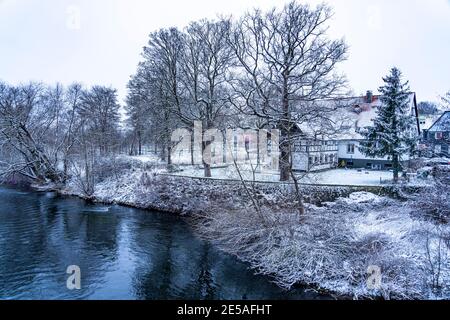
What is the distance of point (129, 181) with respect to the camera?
22531mm

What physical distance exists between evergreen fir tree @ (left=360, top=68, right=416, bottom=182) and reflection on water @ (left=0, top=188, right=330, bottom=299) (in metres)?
13.3

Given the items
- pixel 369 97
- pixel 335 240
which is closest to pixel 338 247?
pixel 335 240

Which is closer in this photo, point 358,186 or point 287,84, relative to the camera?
point 358,186

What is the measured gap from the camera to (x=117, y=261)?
36.4ft

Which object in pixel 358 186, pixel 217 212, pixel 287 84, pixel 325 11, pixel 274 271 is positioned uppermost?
pixel 325 11

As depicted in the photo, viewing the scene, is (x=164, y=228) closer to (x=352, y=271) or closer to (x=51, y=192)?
(x=352, y=271)

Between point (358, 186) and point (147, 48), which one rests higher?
point (147, 48)

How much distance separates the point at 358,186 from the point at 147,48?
1761cm

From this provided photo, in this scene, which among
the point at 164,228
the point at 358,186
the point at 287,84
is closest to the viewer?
the point at 164,228

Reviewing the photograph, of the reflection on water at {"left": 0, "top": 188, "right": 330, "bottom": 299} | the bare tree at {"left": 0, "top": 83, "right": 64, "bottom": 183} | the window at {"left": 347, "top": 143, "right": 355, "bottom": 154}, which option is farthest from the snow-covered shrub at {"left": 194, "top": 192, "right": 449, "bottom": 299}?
the bare tree at {"left": 0, "top": 83, "right": 64, "bottom": 183}

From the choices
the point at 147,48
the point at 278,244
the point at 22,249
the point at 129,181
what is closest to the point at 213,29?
the point at 147,48

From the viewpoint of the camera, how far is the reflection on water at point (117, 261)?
900 cm

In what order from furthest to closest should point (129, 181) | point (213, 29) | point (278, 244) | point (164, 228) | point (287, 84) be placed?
point (129, 181), point (213, 29), point (287, 84), point (164, 228), point (278, 244)

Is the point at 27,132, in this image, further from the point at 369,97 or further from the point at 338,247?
the point at 369,97
